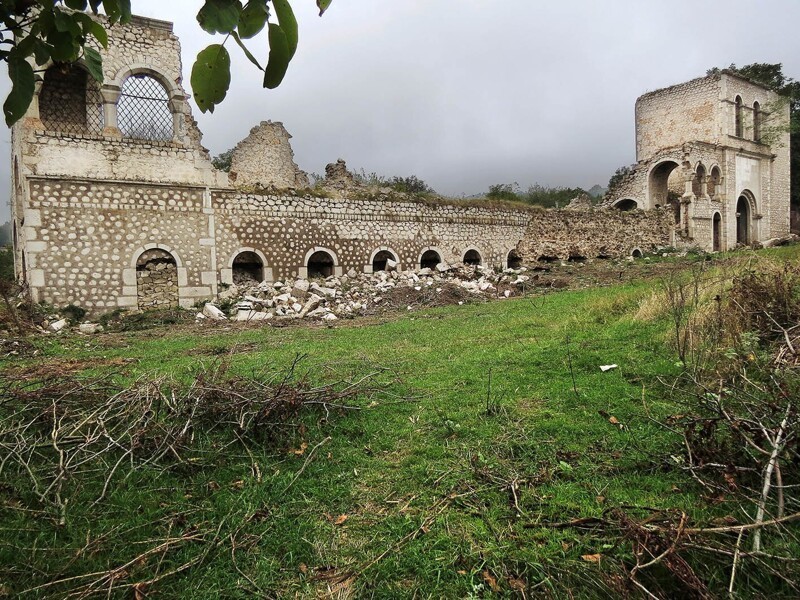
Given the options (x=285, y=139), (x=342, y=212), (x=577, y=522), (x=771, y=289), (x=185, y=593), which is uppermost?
(x=285, y=139)

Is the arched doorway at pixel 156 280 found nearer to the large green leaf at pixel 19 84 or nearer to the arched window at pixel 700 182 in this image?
the large green leaf at pixel 19 84

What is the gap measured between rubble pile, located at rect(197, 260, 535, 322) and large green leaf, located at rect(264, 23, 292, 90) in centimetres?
1083

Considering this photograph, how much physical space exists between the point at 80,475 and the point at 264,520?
3.80ft

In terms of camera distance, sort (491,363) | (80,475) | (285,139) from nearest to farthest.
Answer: (80,475)
(491,363)
(285,139)

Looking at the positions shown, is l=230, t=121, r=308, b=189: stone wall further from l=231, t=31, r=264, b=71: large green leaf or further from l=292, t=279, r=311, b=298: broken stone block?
l=231, t=31, r=264, b=71: large green leaf

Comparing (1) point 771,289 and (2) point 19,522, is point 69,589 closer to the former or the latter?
(2) point 19,522

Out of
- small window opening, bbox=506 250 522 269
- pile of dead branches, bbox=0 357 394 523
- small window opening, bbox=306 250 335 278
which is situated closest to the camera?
pile of dead branches, bbox=0 357 394 523

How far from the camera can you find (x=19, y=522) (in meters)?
2.46

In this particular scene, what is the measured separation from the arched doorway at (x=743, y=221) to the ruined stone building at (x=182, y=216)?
632 cm

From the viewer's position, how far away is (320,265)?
17172 millimetres

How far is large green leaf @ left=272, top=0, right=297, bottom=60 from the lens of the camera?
126 cm

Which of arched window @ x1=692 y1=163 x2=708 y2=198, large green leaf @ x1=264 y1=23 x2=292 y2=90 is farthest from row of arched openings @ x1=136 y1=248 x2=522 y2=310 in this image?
large green leaf @ x1=264 y1=23 x2=292 y2=90

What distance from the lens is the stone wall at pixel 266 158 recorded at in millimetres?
19344

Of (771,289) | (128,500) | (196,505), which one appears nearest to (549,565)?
(196,505)
